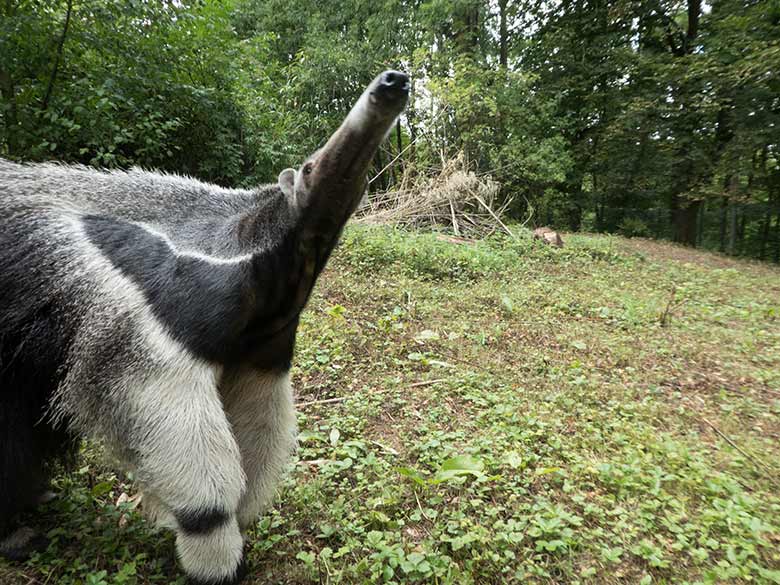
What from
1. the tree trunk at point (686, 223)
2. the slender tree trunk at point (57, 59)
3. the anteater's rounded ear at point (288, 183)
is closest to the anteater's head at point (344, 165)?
the anteater's rounded ear at point (288, 183)

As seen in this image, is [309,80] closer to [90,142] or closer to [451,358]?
[90,142]

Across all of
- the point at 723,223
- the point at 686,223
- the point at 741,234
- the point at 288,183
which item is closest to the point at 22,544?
the point at 288,183

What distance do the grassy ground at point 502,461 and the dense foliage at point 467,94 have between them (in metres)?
3.72

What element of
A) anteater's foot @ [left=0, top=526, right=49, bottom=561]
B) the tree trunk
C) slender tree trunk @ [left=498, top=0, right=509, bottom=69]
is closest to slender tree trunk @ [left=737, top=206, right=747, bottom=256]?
the tree trunk

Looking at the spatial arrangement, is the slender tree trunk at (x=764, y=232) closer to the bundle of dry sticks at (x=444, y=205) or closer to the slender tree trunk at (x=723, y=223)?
the slender tree trunk at (x=723, y=223)

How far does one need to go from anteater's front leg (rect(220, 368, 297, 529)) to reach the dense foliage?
454cm

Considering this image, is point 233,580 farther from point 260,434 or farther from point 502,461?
point 502,461

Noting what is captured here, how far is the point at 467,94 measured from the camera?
40.1 ft

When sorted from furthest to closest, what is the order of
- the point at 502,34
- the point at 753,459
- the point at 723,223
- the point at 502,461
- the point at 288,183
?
the point at 723,223
the point at 502,34
the point at 753,459
the point at 502,461
the point at 288,183

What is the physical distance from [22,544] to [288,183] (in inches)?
78.8

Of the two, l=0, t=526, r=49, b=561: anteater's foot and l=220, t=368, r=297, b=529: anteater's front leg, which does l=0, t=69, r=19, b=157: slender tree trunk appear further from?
l=220, t=368, r=297, b=529: anteater's front leg

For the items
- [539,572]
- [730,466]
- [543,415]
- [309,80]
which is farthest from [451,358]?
[309,80]

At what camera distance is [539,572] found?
1.99 m

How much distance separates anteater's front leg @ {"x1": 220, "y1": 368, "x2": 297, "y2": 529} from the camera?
2.13 m
